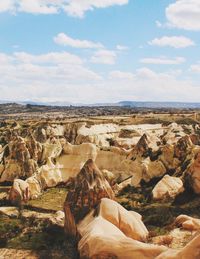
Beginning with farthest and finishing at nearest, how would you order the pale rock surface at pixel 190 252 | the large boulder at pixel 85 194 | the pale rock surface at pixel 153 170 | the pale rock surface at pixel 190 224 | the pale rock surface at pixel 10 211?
the pale rock surface at pixel 153 170 < the pale rock surface at pixel 10 211 < the large boulder at pixel 85 194 < the pale rock surface at pixel 190 224 < the pale rock surface at pixel 190 252

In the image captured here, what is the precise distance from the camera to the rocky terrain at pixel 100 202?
19455mm

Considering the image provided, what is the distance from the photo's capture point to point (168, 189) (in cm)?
3384

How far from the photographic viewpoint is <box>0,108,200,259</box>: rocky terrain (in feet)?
63.8

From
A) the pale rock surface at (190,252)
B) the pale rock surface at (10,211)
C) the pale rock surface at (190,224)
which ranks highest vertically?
the pale rock surface at (190,252)

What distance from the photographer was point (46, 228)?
25.8m

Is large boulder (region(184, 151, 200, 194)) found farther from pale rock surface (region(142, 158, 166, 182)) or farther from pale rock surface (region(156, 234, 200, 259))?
pale rock surface (region(156, 234, 200, 259))

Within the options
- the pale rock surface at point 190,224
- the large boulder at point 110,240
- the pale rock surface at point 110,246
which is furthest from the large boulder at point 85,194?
→ the pale rock surface at point 190,224

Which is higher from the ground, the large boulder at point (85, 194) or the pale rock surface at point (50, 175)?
the large boulder at point (85, 194)

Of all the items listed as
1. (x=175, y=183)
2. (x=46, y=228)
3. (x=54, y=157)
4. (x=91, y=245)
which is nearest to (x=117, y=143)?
(x=54, y=157)

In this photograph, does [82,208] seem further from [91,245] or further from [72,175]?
[72,175]

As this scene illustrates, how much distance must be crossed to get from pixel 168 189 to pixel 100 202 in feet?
39.8

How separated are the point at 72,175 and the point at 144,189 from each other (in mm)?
8638

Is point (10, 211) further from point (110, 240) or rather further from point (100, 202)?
point (110, 240)

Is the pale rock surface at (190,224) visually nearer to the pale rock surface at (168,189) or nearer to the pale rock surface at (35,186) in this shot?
the pale rock surface at (168,189)
